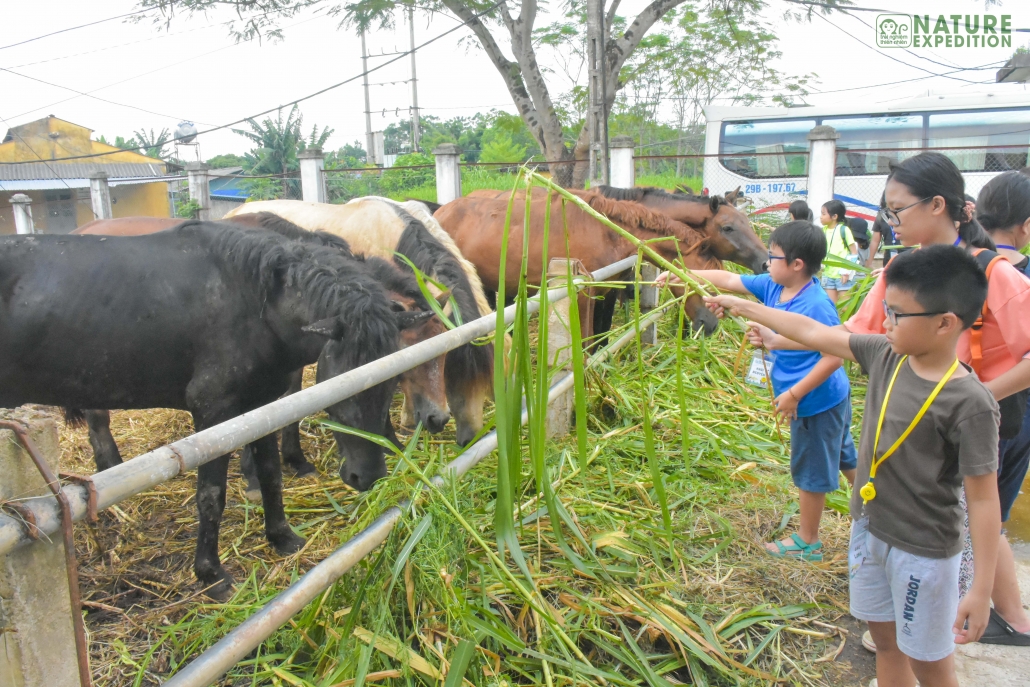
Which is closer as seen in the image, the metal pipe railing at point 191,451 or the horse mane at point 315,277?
the metal pipe railing at point 191,451

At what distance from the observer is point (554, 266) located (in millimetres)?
4637

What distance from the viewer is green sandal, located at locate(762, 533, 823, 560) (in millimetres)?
3061

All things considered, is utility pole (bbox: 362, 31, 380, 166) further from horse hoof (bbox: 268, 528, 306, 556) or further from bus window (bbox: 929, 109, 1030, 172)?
horse hoof (bbox: 268, 528, 306, 556)

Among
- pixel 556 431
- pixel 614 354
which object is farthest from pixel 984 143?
pixel 556 431

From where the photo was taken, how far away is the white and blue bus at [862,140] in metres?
14.3

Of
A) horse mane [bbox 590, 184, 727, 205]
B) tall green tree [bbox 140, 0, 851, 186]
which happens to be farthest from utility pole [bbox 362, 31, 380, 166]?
horse mane [bbox 590, 184, 727, 205]

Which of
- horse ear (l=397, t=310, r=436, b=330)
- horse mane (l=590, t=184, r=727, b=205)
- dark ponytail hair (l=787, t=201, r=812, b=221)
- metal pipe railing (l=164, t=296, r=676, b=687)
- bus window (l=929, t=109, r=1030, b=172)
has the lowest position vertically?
metal pipe railing (l=164, t=296, r=676, b=687)

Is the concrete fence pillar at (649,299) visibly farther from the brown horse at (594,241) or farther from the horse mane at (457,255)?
the horse mane at (457,255)

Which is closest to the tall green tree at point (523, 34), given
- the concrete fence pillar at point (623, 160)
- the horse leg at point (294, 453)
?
the concrete fence pillar at point (623, 160)

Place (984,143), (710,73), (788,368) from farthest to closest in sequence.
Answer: (710,73), (984,143), (788,368)

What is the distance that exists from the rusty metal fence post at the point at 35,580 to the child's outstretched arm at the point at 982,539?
2.06 meters

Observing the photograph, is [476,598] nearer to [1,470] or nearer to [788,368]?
[1,470]

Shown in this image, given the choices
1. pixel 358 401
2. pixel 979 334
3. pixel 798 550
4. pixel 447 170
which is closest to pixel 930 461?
pixel 979 334

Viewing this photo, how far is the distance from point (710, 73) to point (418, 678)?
2549cm
